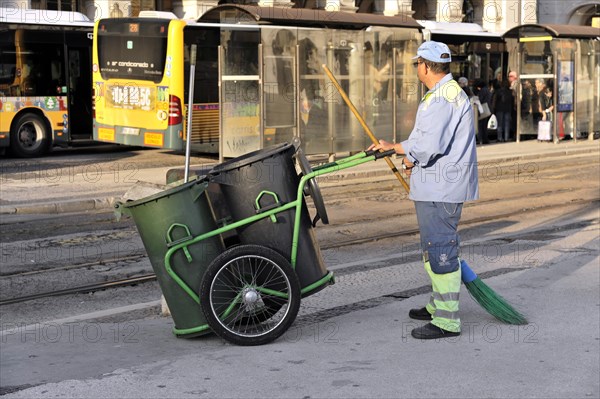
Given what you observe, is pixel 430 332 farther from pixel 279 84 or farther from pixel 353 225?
pixel 279 84

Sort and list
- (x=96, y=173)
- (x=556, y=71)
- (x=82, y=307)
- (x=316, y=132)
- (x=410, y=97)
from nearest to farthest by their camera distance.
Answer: (x=82, y=307)
(x=96, y=173)
(x=316, y=132)
(x=410, y=97)
(x=556, y=71)

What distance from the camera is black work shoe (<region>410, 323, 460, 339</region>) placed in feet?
20.7

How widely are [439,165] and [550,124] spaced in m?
20.9

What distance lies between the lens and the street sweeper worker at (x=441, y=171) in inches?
242

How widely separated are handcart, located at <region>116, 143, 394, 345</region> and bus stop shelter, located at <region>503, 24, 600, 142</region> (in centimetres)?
2104

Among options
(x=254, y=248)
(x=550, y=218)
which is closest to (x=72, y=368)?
(x=254, y=248)

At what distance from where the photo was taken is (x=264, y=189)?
6.18 m

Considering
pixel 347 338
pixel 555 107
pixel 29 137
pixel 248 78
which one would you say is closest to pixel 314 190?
pixel 347 338

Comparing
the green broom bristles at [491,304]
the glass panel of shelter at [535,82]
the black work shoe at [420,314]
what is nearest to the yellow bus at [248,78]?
the glass panel of shelter at [535,82]

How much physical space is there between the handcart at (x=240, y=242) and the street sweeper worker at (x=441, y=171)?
246 mm

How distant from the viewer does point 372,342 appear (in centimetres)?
628

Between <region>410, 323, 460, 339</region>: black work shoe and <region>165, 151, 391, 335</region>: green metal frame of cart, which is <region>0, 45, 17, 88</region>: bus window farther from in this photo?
<region>410, 323, 460, 339</region>: black work shoe

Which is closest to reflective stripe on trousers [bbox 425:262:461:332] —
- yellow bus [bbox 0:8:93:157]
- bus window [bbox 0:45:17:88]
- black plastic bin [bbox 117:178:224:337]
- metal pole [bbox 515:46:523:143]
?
black plastic bin [bbox 117:178:224:337]

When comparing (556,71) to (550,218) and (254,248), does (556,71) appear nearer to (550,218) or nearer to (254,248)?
(550,218)
